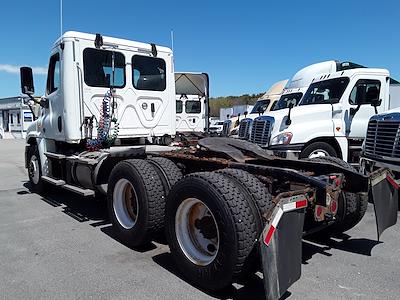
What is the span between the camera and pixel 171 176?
4.69 m

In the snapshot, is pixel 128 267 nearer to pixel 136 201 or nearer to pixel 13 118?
pixel 136 201

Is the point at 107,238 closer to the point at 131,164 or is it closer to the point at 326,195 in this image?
the point at 131,164

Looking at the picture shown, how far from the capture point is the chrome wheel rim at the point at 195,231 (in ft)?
12.6

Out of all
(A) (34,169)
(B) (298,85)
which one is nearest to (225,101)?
(B) (298,85)

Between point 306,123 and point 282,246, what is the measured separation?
21.4 ft

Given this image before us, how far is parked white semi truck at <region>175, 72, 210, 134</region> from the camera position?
52.7ft

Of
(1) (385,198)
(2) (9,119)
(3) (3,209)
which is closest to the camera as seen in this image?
(1) (385,198)

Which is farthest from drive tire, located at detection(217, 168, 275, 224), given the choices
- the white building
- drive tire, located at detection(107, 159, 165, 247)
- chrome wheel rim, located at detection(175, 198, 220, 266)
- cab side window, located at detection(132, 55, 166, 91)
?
the white building

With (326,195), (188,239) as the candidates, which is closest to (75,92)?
(188,239)

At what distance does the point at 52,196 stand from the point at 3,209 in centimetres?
120

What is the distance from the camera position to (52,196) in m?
8.23

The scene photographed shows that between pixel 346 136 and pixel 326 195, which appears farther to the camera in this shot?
pixel 346 136

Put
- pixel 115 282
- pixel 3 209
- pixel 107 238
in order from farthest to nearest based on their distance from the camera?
pixel 3 209, pixel 107 238, pixel 115 282

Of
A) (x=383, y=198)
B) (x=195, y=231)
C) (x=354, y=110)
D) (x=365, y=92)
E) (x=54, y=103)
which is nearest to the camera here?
→ (x=195, y=231)
